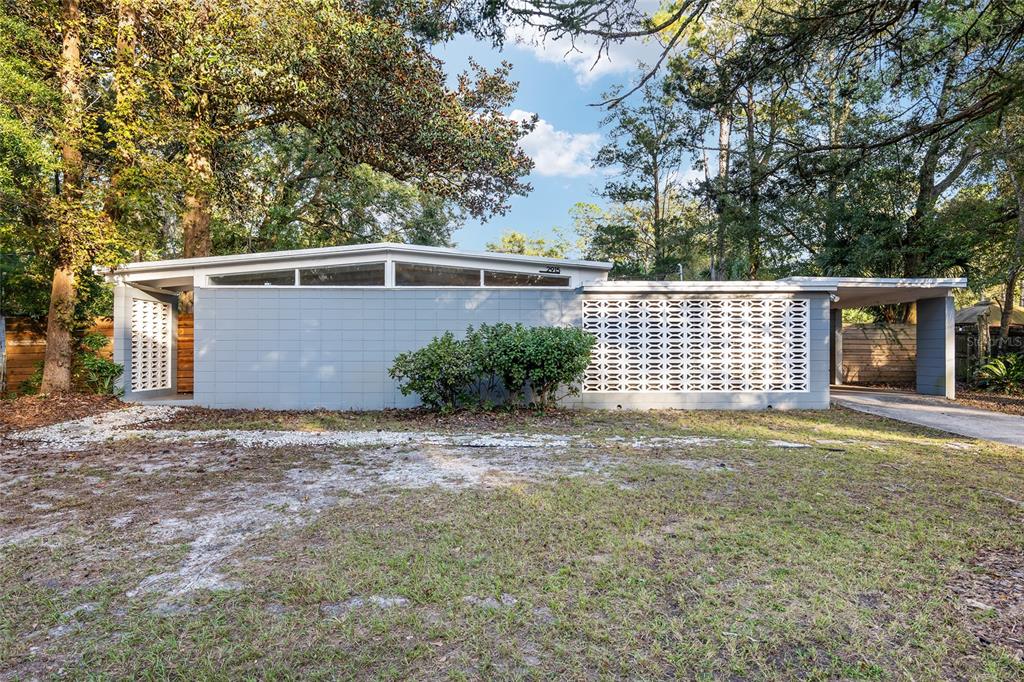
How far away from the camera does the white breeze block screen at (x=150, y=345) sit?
891 centimetres

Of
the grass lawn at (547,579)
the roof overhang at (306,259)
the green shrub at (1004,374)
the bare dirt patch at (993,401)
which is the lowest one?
the grass lawn at (547,579)

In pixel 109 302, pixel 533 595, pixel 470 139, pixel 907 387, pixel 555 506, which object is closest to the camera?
pixel 533 595

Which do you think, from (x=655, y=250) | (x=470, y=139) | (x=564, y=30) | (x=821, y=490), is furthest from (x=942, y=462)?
(x=655, y=250)

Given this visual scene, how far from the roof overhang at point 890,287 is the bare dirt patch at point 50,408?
37.5 feet

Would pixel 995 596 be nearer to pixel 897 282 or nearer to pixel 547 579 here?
pixel 547 579

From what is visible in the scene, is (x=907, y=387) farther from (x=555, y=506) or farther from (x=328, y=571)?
(x=328, y=571)

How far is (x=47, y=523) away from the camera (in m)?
3.26

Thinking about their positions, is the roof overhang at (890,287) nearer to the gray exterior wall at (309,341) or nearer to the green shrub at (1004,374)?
the green shrub at (1004,374)

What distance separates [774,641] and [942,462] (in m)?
4.31

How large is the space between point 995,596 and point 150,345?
Result: 11.6m

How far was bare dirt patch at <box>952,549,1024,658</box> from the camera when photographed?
6.65 feet

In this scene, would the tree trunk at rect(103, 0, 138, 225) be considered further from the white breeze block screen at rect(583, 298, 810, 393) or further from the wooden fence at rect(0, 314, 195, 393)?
the white breeze block screen at rect(583, 298, 810, 393)

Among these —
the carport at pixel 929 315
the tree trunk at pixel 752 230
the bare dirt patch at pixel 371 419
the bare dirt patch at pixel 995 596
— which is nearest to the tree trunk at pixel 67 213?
the bare dirt patch at pixel 371 419

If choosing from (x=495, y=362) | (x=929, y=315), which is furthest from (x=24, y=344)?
(x=929, y=315)
